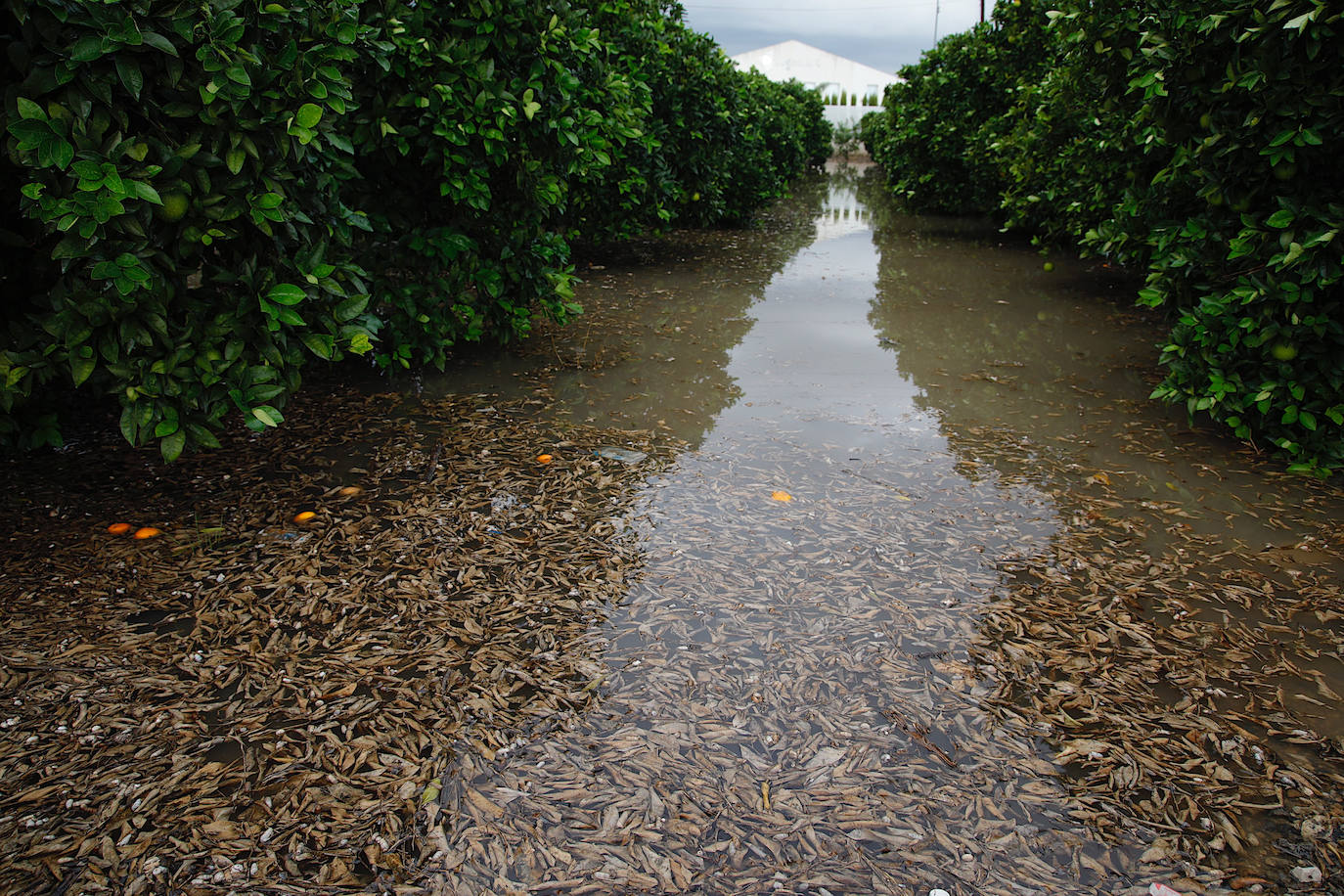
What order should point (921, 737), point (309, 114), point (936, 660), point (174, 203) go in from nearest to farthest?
point (921, 737), point (936, 660), point (174, 203), point (309, 114)

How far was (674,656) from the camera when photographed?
3057 mm

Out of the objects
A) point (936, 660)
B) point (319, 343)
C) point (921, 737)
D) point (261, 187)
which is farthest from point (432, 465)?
point (921, 737)

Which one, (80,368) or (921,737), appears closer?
(921,737)

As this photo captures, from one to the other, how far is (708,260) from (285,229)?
27.4 feet

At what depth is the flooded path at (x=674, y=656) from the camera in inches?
88.5

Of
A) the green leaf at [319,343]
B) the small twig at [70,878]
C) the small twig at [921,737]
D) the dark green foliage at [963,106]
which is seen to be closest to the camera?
the small twig at [70,878]

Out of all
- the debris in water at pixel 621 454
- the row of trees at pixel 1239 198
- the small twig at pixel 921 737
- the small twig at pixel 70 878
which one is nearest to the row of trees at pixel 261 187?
the debris in water at pixel 621 454

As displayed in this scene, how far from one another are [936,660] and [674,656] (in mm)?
997

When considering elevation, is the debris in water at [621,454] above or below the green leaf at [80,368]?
below

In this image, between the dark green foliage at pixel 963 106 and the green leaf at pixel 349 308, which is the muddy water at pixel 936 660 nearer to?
the green leaf at pixel 349 308

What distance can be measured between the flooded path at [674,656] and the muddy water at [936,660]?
0.05 feet

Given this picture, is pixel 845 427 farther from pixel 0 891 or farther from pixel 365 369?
pixel 0 891

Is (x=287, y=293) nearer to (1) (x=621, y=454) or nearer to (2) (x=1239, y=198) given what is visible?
(1) (x=621, y=454)

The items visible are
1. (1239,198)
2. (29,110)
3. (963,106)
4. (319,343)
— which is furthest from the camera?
(963,106)
